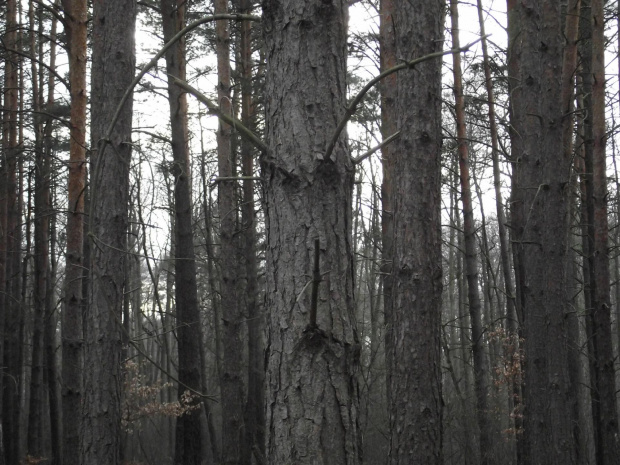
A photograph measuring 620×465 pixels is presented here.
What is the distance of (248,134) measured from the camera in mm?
2107

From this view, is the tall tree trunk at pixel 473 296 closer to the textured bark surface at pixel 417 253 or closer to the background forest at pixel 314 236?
the background forest at pixel 314 236

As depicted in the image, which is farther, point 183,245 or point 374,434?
point 374,434

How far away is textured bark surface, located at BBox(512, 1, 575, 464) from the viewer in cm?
711

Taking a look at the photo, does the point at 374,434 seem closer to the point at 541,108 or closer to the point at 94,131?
the point at 541,108

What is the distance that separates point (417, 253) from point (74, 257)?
5673 millimetres

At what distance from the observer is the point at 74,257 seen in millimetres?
9594

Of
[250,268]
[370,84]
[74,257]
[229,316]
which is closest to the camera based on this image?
[370,84]

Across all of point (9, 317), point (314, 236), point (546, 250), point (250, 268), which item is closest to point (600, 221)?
point (546, 250)

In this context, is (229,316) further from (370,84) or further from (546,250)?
(370,84)

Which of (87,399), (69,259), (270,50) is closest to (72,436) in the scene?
(69,259)

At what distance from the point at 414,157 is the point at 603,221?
5979 mm

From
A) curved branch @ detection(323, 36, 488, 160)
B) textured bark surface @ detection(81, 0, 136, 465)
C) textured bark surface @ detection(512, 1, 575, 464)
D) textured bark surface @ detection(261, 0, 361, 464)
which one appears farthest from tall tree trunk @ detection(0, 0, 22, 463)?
curved branch @ detection(323, 36, 488, 160)

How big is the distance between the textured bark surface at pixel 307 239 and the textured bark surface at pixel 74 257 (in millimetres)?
6709

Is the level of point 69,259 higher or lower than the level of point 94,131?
lower
